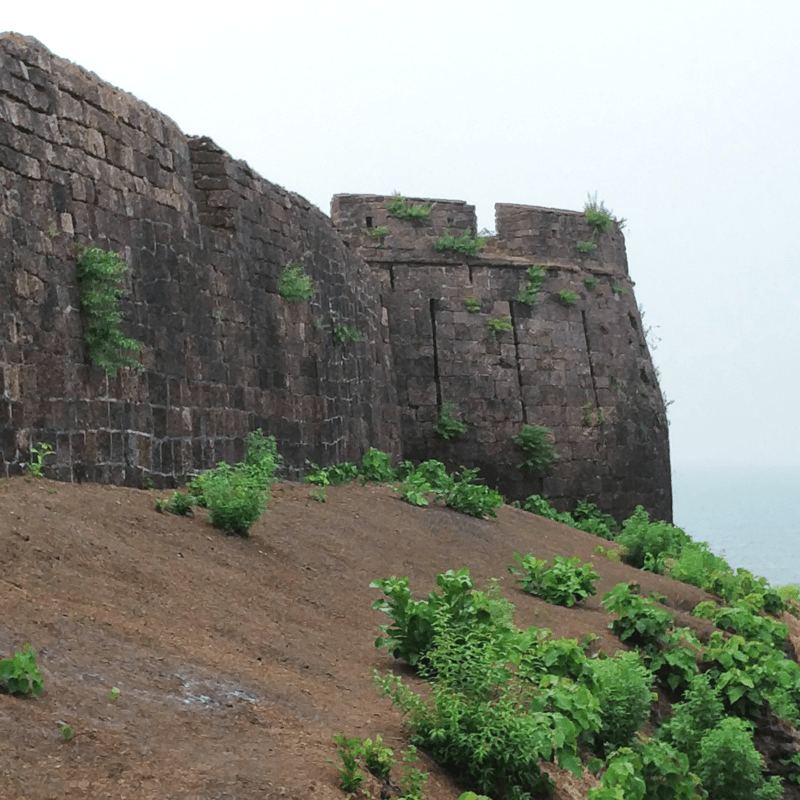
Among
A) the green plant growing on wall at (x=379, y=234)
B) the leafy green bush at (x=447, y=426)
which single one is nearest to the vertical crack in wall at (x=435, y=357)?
the leafy green bush at (x=447, y=426)

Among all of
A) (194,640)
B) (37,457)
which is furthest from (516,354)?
(194,640)

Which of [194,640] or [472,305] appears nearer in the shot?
[194,640]

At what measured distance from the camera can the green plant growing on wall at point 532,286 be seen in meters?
17.7

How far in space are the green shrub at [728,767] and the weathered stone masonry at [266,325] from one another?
4721 millimetres

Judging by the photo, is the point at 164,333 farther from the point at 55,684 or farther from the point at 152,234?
the point at 55,684

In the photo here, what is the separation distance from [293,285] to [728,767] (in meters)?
7.29

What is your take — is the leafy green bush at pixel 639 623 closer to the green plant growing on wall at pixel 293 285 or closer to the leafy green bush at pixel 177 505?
the leafy green bush at pixel 177 505

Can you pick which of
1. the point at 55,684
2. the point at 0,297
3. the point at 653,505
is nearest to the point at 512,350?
the point at 653,505

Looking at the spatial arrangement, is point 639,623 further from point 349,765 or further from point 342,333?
point 342,333

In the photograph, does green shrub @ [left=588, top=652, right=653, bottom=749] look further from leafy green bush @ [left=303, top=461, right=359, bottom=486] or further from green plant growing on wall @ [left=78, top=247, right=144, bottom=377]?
leafy green bush @ [left=303, top=461, right=359, bottom=486]

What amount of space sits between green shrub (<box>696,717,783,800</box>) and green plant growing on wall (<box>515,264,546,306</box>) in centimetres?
1126

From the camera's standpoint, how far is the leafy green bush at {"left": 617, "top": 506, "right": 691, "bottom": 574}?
13016 mm

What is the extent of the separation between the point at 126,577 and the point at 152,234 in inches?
167

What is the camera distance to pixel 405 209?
1727 cm
